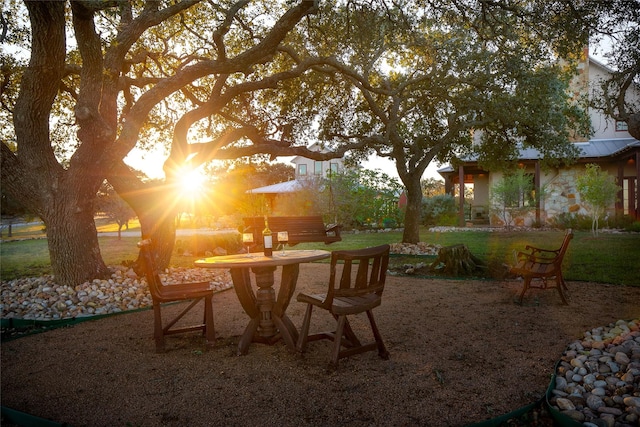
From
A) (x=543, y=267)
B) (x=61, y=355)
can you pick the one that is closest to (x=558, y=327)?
(x=543, y=267)

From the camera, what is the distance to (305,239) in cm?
923

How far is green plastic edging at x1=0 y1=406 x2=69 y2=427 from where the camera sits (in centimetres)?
276

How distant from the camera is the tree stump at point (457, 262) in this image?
834 cm

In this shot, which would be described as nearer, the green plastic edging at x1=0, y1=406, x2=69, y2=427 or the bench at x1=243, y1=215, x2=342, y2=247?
the green plastic edging at x1=0, y1=406, x2=69, y2=427

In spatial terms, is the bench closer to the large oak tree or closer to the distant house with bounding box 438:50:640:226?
the large oak tree

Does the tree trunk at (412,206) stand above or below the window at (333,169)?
below

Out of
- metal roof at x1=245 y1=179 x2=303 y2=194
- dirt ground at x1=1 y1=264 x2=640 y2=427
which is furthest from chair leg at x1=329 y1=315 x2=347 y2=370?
metal roof at x1=245 y1=179 x2=303 y2=194

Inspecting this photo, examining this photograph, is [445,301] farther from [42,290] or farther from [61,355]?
[42,290]

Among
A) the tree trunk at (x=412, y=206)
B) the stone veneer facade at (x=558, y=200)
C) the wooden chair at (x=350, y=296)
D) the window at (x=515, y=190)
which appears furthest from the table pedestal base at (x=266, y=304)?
the stone veneer facade at (x=558, y=200)

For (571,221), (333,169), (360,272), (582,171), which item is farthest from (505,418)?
(333,169)

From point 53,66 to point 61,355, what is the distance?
440cm

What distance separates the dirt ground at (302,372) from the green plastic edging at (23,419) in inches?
4.8

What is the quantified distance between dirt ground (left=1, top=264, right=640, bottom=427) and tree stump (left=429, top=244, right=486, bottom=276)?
252cm

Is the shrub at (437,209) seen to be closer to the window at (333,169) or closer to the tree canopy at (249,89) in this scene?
the window at (333,169)
